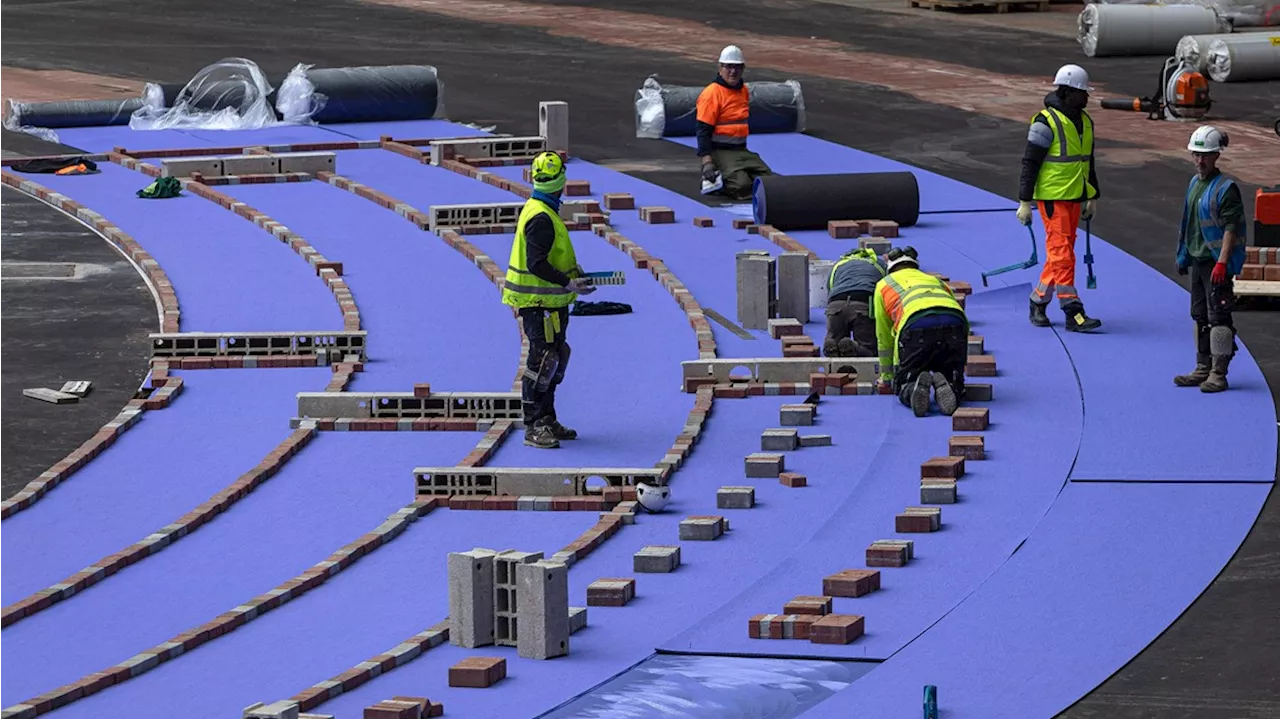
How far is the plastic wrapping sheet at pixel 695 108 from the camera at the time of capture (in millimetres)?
28469

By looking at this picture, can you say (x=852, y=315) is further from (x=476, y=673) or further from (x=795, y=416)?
(x=476, y=673)

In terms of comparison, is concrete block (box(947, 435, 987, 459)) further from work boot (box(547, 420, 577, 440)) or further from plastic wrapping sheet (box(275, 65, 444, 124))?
plastic wrapping sheet (box(275, 65, 444, 124))

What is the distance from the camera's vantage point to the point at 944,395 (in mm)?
16094

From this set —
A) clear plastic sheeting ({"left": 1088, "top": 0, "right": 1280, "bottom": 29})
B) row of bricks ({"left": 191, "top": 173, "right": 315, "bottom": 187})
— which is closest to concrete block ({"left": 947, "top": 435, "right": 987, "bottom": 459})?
row of bricks ({"left": 191, "top": 173, "right": 315, "bottom": 187})

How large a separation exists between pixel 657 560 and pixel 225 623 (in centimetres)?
248

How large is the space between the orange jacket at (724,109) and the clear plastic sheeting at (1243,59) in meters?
9.45

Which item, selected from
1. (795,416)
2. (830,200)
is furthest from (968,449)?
(830,200)

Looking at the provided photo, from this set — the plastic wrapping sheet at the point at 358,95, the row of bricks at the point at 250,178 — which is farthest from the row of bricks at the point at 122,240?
the plastic wrapping sheet at the point at 358,95

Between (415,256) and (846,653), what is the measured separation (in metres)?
11.1

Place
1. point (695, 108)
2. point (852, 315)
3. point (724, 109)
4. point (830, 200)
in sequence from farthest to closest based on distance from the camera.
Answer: point (695, 108), point (724, 109), point (830, 200), point (852, 315)

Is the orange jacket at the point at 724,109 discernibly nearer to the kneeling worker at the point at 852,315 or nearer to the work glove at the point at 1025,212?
the work glove at the point at 1025,212

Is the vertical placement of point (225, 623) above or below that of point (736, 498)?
below

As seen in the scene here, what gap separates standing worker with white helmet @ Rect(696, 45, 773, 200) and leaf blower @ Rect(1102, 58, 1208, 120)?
21.6 feet

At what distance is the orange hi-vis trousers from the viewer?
1838 centimetres
